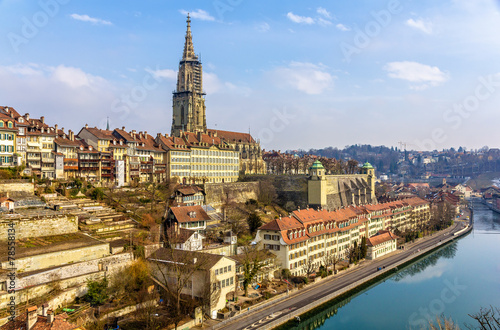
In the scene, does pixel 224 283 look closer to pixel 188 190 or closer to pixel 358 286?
pixel 358 286

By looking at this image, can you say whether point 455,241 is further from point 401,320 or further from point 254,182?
point 401,320

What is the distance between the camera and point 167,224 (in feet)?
137

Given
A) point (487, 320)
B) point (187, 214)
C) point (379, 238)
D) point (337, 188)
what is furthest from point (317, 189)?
point (487, 320)

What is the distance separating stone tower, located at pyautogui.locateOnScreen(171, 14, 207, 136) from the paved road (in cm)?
4770

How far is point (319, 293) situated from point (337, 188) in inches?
1472

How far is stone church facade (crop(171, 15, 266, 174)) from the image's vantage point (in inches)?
3391

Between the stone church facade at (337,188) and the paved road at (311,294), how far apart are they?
49.1 feet

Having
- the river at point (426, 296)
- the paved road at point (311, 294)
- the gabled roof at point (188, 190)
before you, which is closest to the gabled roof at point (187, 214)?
the gabled roof at point (188, 190)

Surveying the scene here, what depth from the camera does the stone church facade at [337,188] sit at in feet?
216

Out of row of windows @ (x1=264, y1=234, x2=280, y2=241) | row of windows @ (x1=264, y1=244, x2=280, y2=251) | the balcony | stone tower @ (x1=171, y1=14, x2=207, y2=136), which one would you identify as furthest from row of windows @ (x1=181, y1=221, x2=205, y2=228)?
stone tower @ (x1=171, y1=14, x2=207, y2=136)

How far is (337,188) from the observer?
2808 inches

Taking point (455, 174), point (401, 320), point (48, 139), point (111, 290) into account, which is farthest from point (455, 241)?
point (455, 174)

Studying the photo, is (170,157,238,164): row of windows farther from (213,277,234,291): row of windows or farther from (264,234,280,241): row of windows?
(213,277,234,291): row of windows

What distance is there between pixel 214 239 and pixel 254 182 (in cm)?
2553
